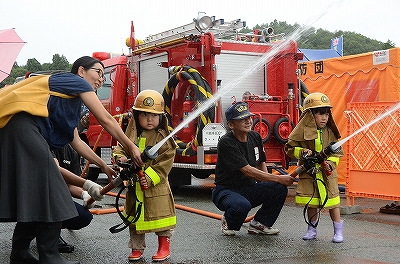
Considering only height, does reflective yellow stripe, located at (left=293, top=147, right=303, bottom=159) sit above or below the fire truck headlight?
below

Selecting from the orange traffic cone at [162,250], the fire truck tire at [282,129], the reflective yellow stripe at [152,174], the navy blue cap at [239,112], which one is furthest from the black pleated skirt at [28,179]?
the fire truck tire at [282,129]

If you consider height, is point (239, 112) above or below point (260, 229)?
above

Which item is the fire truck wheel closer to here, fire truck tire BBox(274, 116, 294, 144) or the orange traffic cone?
fire truck tire BBox(274, 116, 294, 144)

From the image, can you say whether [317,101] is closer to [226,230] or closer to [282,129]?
[226,230]

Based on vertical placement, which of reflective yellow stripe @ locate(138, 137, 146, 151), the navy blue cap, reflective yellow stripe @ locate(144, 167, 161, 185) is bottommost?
reflective yellow stripe @ locate(144, 167, 161, 185)

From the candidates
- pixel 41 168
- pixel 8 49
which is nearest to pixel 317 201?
pixel 41 168

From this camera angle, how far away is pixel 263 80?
11008 mm

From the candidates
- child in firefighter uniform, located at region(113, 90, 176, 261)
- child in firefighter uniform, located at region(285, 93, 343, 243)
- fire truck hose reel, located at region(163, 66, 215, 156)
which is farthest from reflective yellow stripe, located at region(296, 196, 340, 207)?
fire truck hose reel, located at region(163, 66, 215, 156)

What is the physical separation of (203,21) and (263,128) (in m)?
2.14

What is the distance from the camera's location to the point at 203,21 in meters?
10.1

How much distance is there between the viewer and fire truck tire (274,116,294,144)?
10.3 meters

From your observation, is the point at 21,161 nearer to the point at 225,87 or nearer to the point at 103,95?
the point at 225,87

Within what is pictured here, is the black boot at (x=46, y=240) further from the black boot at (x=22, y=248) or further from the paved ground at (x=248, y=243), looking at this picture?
the paved ground at (x=248, y=243)

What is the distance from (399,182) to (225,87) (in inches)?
145
